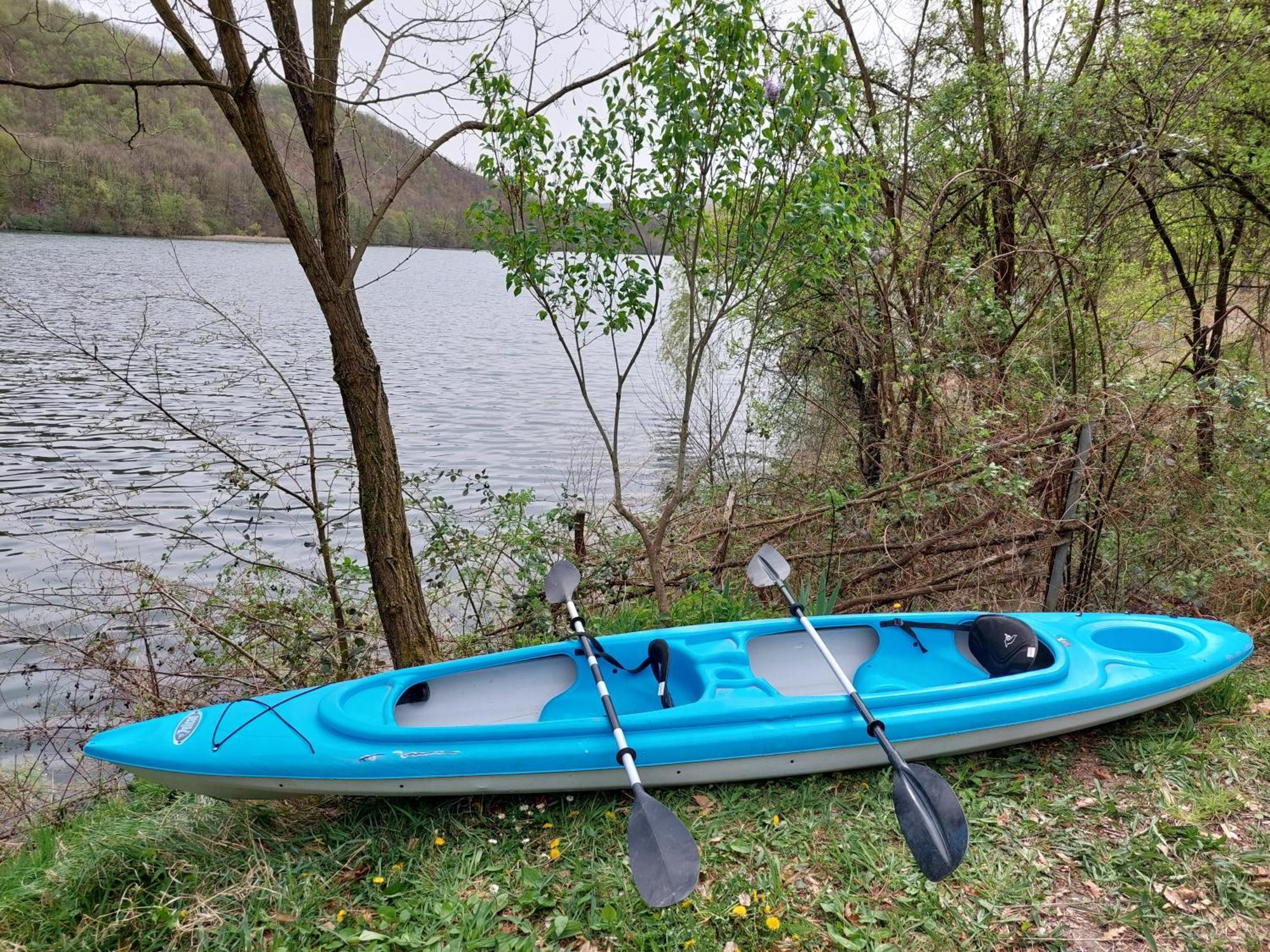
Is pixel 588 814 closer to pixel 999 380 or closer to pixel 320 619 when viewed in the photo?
pixel 320 619

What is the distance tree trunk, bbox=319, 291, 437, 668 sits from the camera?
3.71m

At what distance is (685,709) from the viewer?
3004 mm

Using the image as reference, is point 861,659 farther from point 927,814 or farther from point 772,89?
point 772,89

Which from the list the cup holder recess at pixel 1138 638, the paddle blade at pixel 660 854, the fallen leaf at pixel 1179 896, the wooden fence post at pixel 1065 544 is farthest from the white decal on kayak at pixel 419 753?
the wooden fence post at pixel 1065 544

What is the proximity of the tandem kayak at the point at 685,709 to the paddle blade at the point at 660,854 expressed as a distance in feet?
1.30

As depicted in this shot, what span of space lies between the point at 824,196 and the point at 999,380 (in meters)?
2.39

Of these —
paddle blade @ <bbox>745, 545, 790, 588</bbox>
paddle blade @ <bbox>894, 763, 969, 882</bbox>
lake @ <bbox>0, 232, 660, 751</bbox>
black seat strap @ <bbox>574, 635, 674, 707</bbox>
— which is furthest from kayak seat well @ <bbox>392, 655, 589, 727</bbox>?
lake @ <bbox>0, 232, 660, 751</bbox>

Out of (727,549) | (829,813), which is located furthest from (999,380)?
(829,813)

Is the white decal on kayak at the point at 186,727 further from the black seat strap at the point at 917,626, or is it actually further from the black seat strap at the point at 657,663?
the black seat strap at the point at 917,626

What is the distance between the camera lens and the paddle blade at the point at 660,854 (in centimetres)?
221

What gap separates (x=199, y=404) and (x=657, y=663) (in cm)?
908

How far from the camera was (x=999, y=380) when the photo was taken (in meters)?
5.22

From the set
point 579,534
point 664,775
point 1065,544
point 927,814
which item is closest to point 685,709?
point 664,775

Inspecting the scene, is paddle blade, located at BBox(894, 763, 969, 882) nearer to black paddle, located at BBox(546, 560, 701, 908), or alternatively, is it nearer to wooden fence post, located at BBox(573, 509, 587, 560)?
black paddle, located at BBox(546, 560, 701, 908)
